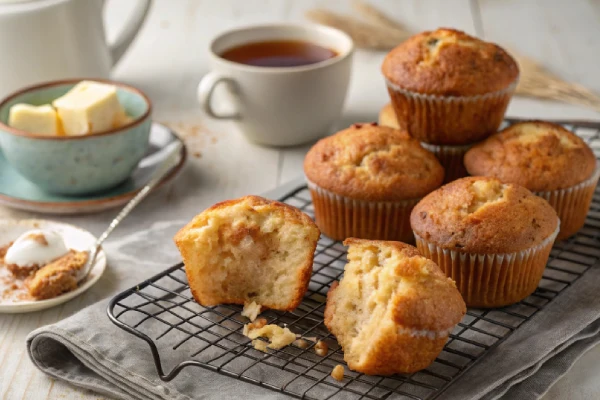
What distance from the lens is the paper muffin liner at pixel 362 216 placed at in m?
3.18

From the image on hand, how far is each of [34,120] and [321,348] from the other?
5.95ft

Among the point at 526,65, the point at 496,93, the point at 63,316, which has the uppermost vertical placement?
the point at 496,93

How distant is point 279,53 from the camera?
4.32 meters

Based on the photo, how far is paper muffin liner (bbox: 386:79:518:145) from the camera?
317 centimetres

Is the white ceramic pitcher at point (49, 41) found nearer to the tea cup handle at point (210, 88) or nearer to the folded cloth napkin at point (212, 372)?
the tea cup handle at point (210, 88)

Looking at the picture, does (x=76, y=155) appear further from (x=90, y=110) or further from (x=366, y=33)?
(x=366, y=33)

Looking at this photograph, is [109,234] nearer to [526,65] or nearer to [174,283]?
[174,283]

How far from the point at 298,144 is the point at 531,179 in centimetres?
152

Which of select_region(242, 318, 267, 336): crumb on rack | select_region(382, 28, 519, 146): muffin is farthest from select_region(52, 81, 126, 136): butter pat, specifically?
select_region(242, 318, 267, 336): crumb on rack

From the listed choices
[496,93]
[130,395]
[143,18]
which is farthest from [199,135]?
[130,395]

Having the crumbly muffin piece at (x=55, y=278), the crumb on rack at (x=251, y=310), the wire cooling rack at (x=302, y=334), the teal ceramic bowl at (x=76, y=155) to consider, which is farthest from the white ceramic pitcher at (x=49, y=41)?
the crumb on rack at (x=251, y=310)

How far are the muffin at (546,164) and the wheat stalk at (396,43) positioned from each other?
4.34 feet

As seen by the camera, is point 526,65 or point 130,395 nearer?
point 130,395

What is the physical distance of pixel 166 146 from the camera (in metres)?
4.07
